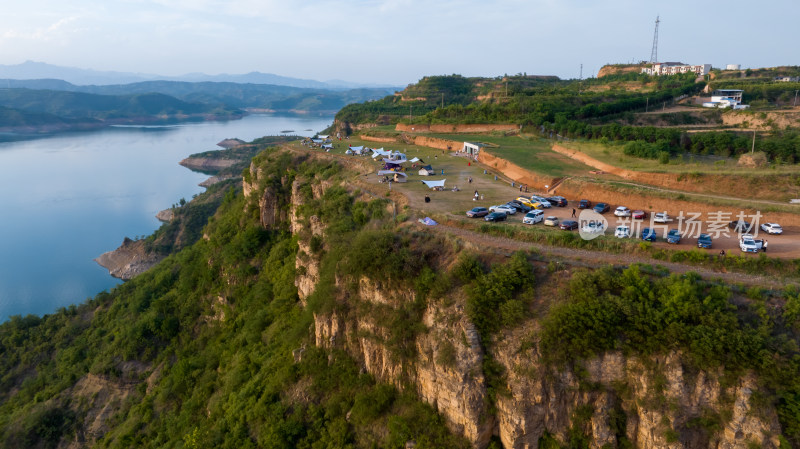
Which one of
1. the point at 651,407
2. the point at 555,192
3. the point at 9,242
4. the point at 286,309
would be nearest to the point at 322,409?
the point at 286,309

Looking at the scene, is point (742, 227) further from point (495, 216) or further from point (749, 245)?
point (495, 216)

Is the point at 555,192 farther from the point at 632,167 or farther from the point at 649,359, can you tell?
the point at 649,359

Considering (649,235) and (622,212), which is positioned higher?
(622,212)

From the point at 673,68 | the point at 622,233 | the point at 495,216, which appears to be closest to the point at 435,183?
the point at 495,216

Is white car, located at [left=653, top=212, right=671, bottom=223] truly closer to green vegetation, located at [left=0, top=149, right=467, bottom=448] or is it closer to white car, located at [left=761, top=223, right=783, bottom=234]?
white car, located at [left=761, top=223, right=783, bottom=234]

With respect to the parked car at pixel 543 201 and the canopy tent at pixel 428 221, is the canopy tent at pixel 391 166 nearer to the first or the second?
the parked car at pixel 543 201

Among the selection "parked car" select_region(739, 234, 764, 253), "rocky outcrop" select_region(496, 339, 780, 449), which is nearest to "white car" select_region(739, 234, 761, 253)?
"parked car" select_region(739, 234, 764, 253)
